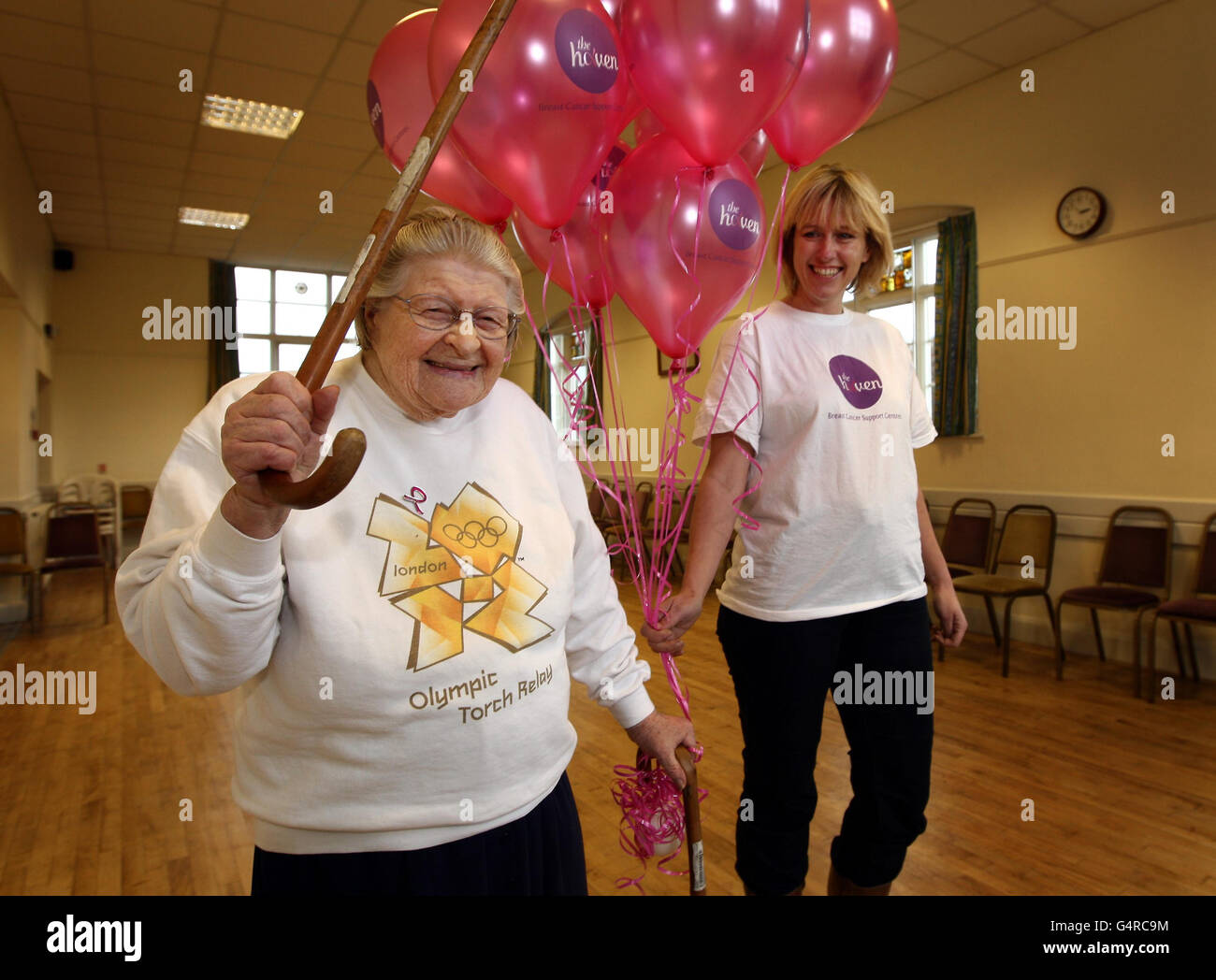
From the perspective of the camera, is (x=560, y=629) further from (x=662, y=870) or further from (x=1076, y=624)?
(x=1076, y=624)

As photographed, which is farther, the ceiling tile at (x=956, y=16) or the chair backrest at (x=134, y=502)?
the chair backrest at (x=134, y=502)

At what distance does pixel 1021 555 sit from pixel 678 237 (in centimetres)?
394

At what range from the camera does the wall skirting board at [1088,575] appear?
389 cm

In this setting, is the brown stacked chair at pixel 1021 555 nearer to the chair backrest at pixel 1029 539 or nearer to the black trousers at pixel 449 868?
the chair backrest at pixel 1029 539

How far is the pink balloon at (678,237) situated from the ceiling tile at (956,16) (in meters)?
3.45

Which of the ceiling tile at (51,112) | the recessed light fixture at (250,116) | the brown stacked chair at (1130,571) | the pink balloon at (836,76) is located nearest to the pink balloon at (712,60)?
the pink balloon at (836,76)

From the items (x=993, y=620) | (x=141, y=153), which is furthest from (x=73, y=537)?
(x=993, y=620)

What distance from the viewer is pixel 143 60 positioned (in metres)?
4.65

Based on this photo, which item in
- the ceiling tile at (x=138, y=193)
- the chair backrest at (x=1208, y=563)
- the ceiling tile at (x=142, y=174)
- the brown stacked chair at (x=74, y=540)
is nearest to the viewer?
the chair backrest at (x=1208, y=563)

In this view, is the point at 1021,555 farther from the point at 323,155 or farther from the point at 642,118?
the point at 323,155

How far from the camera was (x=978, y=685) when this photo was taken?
3.81 meters

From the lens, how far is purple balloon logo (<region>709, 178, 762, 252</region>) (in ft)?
4.65

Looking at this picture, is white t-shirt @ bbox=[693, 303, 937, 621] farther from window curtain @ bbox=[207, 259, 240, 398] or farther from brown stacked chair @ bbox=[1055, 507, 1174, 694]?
window curtain @ bbox=[207, 259, 240, 398]
